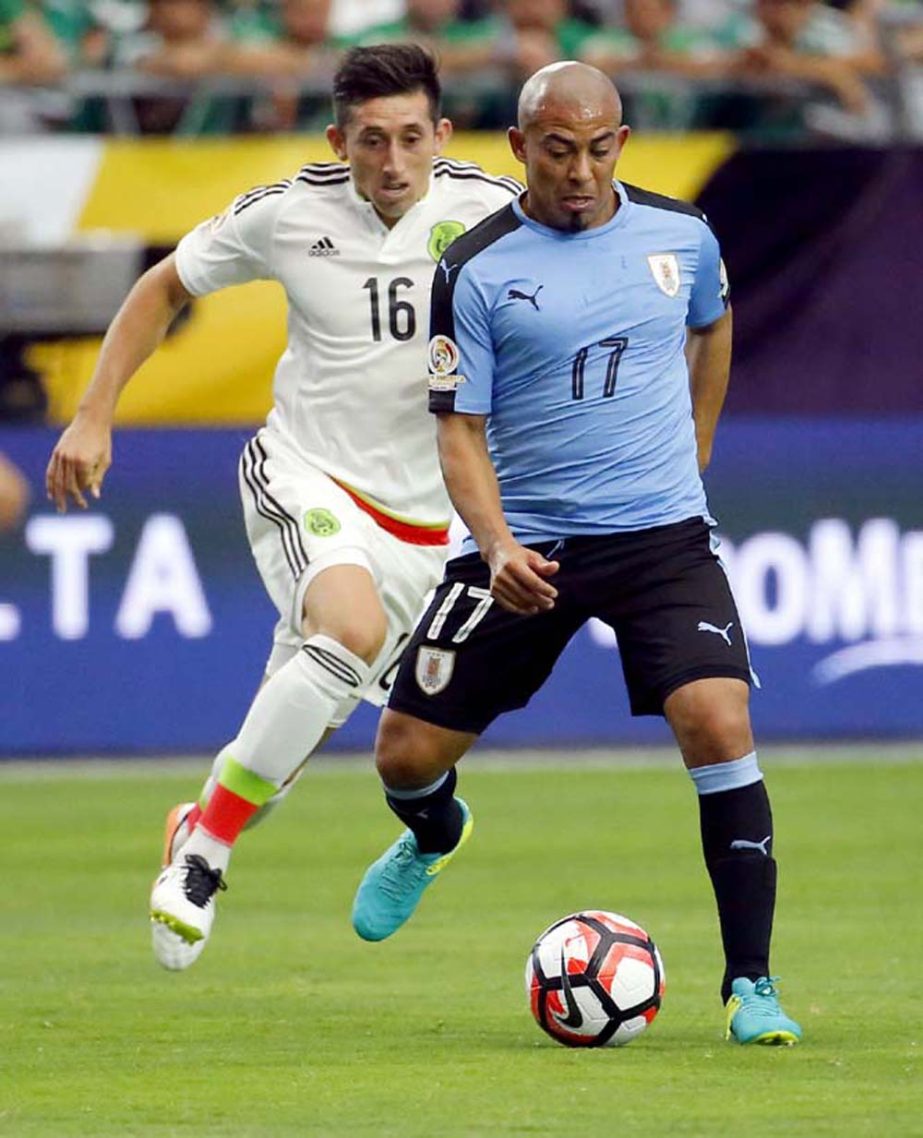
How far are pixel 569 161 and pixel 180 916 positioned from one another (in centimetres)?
219

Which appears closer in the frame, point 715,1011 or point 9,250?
point 715,1011

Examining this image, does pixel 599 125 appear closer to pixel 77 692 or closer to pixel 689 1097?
pixel 689 1097

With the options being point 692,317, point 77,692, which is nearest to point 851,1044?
point 692,317

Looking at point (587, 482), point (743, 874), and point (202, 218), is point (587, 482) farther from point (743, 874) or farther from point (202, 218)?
point (202, 218)

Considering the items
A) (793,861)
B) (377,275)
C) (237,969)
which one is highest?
(377,275)

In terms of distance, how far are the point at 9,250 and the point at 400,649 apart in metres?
6.51

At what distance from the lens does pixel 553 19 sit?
15711 millimetres

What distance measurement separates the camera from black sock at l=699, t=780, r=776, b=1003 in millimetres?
6711

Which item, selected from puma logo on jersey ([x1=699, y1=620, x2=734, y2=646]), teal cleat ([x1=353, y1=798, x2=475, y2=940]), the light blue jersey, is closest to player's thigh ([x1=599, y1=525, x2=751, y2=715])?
puma logo on jersey ([x1=699, y1=620, x2=734, y2=646])

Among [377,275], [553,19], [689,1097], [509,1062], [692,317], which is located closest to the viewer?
[689,1097]

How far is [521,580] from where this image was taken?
6516 mm

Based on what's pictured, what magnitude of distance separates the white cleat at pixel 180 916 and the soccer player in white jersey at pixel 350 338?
0.62m

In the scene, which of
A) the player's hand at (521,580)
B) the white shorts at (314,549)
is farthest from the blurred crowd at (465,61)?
the player's hand at (521,580)

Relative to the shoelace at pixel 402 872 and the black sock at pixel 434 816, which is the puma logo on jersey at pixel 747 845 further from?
the shoelace at pixel 402 872
